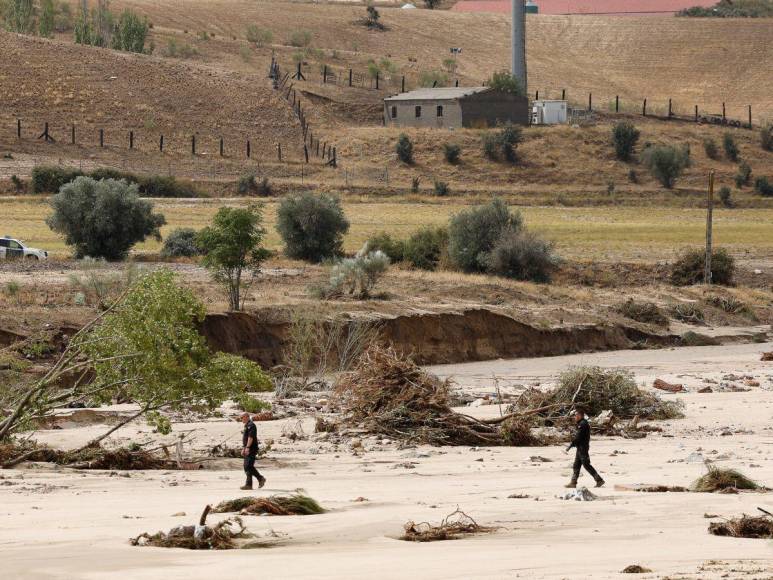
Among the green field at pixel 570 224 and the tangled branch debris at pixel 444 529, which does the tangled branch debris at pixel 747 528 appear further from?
the green field at pixel 570 224

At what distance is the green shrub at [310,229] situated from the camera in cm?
5159

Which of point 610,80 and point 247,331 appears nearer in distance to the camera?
point 247,331

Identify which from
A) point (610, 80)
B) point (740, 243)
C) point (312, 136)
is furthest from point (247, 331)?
point (610, 80)

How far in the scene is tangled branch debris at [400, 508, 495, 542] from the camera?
14.8 meters

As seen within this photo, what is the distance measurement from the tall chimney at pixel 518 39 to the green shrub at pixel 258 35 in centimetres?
3299

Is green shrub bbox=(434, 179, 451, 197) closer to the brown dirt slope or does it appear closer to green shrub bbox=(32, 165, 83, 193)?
the brown dirt slope

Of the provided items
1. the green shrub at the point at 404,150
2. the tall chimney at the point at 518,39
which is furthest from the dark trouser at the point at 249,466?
the tall chimney at the point at 518,39

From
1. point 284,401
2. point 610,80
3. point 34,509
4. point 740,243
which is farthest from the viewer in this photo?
point 610,80

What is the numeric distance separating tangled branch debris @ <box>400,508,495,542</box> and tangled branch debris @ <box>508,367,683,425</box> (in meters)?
10.0

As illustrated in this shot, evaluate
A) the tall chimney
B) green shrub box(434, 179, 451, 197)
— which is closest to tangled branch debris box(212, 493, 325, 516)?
green shrub box(434, 179, 451, 197)

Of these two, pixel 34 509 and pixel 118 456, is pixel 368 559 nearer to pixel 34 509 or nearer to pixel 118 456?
pixel 34 509

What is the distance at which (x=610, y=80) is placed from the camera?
15562 cm

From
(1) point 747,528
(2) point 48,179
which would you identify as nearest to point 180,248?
(2) point 48,179

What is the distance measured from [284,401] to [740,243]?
1534 inches
